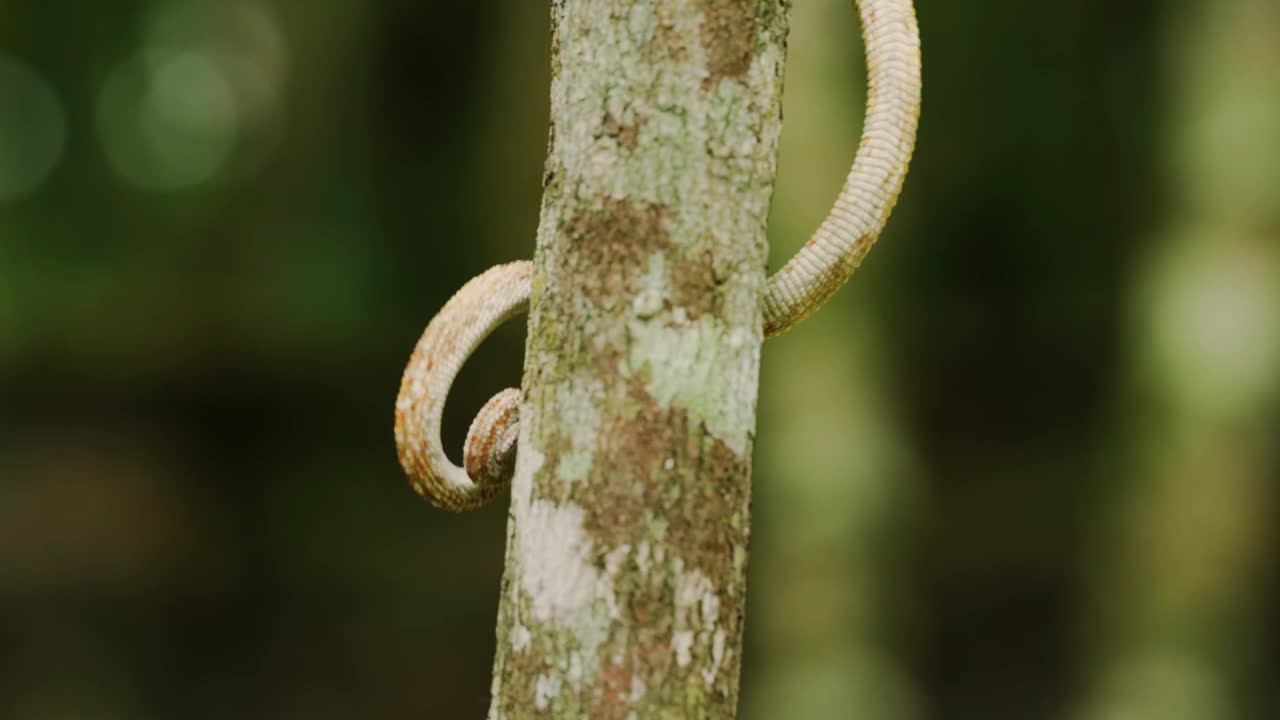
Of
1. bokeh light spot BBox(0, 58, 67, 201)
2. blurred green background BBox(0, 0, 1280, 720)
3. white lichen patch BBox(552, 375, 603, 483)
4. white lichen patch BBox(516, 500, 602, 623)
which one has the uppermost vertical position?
bokeh light spot BBox(0, 58, 67, 201)

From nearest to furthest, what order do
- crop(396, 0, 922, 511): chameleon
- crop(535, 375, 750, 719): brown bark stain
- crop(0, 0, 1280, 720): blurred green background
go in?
crop(535, 375, 750, 719): brown bark stain, crop(396, 0, 922, 511): chameleon, crop(0, 0, 1280, 720): blurred green background

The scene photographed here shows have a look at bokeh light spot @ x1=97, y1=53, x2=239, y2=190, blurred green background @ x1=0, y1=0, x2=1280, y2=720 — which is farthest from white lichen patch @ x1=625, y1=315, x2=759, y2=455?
bokeh light spot @ x1=97, y1=53, x2=239, y2=190

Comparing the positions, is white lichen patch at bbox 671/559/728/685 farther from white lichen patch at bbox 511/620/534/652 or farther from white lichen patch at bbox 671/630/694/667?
white lichen patch at bbox 511/620/534/652

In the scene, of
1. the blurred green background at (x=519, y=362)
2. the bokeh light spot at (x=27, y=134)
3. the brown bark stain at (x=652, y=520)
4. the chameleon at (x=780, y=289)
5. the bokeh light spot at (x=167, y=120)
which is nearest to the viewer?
the brown bark stain at (x=652, y=520)

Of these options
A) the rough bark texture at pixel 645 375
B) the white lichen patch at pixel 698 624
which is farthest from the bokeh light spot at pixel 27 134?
the white lichen patch at pixel 698 624

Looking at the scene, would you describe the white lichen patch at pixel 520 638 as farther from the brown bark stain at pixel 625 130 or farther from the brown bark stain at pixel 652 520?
the brown bark stain at pixel 625 130

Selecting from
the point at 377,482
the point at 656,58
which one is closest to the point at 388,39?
the point at 377,482

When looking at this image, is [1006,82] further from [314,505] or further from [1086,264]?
[314,505]
